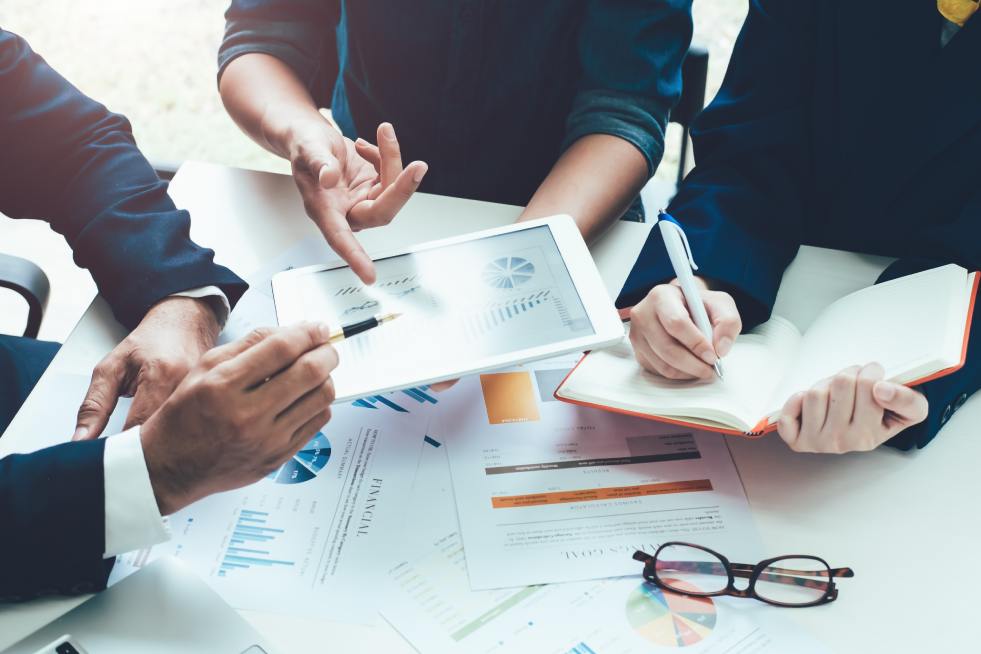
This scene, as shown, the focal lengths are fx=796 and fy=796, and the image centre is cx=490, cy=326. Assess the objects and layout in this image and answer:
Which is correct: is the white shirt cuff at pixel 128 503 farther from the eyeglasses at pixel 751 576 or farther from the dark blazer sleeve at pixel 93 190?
the eyeglasses at pixel 751 576

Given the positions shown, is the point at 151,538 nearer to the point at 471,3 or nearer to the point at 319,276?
the point at 319,276

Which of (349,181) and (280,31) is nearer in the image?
(349,181)

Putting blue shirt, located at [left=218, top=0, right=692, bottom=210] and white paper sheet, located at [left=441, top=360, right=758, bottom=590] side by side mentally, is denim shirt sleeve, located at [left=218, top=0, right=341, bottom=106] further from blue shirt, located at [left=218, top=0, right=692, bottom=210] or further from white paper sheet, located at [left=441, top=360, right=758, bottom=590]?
white paper sheet, located at [left=441, top=360, right=758, bottom=590]

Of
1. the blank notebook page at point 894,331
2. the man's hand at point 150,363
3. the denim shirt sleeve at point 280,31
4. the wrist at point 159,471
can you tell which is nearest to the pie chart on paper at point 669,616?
the blank notebook page at point 894,331

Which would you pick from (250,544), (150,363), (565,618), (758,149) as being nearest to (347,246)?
(150,363)

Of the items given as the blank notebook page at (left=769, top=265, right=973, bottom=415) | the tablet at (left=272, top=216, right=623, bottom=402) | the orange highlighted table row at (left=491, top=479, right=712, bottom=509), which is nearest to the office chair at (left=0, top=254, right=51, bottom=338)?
the tablet at (left=272, top=216, right=623, bottom=402)

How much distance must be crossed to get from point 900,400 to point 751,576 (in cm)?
21

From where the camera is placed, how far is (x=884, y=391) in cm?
74

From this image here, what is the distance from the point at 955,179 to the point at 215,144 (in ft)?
7.69

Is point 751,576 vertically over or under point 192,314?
under

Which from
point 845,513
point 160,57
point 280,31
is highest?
point 280,31

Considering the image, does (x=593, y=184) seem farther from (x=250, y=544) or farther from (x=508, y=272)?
(x=250, y=544)

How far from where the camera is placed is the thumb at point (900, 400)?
739 mm

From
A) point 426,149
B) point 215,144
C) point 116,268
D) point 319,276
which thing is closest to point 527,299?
point 319,276
